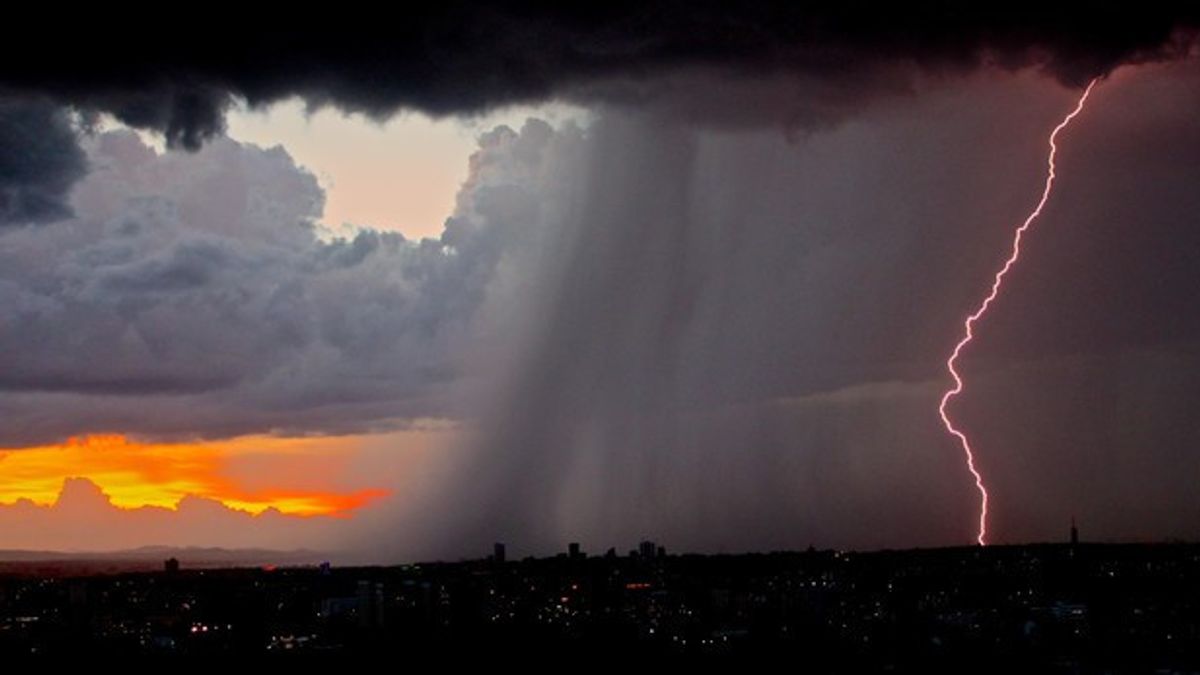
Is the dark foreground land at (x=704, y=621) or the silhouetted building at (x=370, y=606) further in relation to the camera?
the silhouetted building at (x=370, y=606)

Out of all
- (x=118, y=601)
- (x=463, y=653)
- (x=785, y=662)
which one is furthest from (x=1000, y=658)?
(x=118, y=601)

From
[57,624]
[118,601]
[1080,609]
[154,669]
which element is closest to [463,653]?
[154,669]

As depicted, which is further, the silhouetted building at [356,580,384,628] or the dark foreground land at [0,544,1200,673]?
the silhouetted building at [356,580,384,628]

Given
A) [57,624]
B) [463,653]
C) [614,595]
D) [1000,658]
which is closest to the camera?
[1000,658]

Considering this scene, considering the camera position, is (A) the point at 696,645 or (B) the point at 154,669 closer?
(B) the point at 154,669

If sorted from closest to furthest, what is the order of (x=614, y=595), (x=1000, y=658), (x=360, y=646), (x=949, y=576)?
(x=1000, y=658)
(x=360, y=646)
(x=614, y=595)
(x=949, y=576)

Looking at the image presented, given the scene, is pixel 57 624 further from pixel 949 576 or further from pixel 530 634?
pixel 949 576
